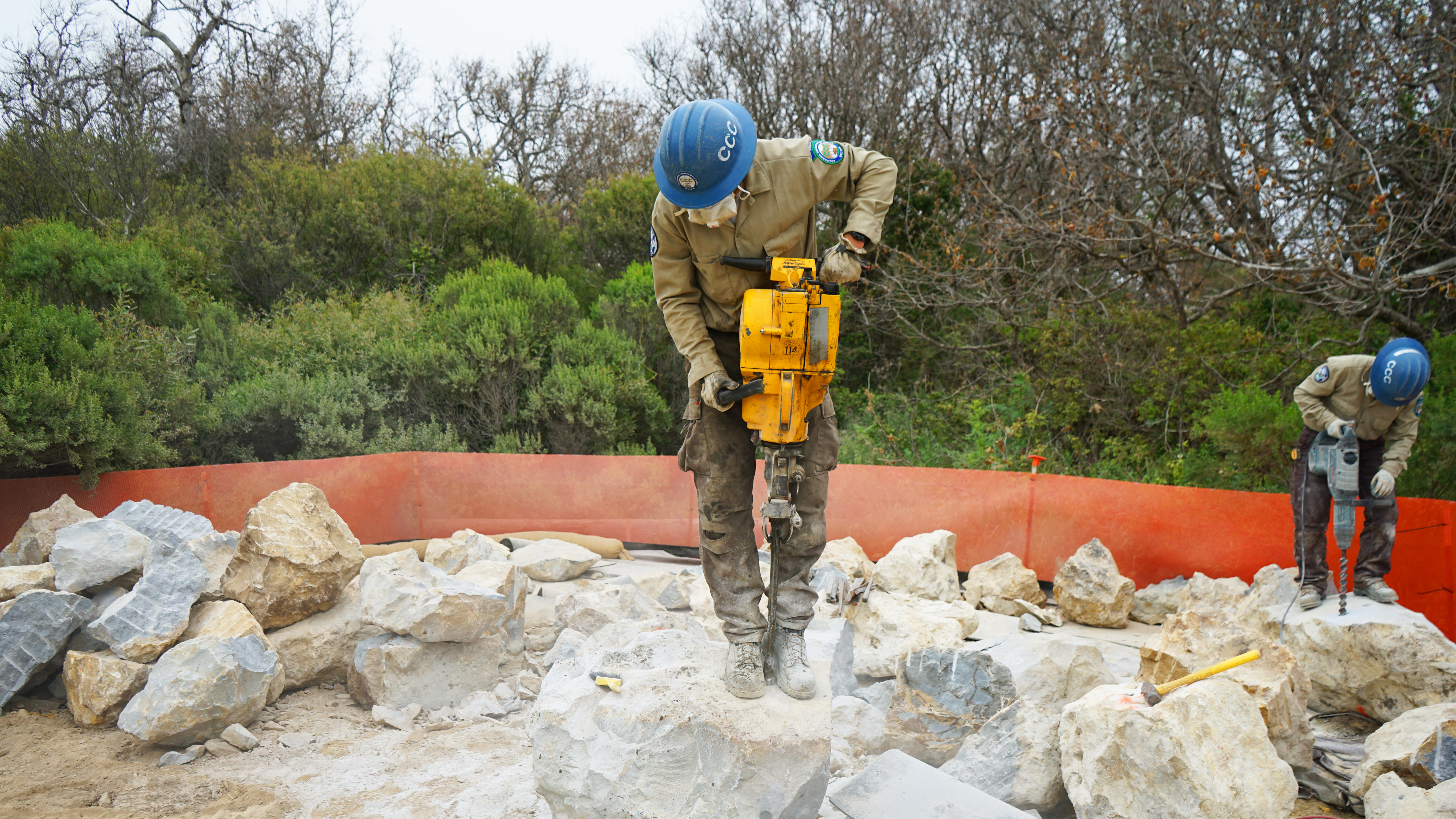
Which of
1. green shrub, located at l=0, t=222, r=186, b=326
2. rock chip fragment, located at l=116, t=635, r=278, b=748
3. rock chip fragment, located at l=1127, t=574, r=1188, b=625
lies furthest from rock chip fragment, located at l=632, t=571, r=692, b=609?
green shrub, located at l=0, t=222, r=186, b=326

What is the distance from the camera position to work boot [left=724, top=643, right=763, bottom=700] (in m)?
2.81

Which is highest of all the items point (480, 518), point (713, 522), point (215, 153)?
point (215, 153)

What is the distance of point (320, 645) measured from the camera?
4113 millimetres

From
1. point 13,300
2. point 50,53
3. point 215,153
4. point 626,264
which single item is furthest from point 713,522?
point 50,53

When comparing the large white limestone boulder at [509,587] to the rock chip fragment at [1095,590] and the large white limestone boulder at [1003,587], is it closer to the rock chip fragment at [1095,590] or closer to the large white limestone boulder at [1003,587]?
the large white limestone boulder at [1003,587]

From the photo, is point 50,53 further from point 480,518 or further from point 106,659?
point 106,659

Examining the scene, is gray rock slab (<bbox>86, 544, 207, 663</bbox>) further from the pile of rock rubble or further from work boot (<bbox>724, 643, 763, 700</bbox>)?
work boot (<bbox>724, 643, 763, 700</bbox>)

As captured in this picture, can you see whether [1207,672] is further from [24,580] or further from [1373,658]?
[24,580]

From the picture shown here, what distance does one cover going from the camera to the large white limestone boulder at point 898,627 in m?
4.41

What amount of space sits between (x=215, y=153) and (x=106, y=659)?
40.5 feet

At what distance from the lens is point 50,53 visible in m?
13.2

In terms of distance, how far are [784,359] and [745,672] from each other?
42.0 inches

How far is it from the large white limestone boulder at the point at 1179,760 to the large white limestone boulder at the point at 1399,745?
0.63 m

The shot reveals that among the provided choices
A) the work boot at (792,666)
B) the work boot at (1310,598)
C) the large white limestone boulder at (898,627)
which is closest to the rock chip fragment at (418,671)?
the work boot at (792,666)
